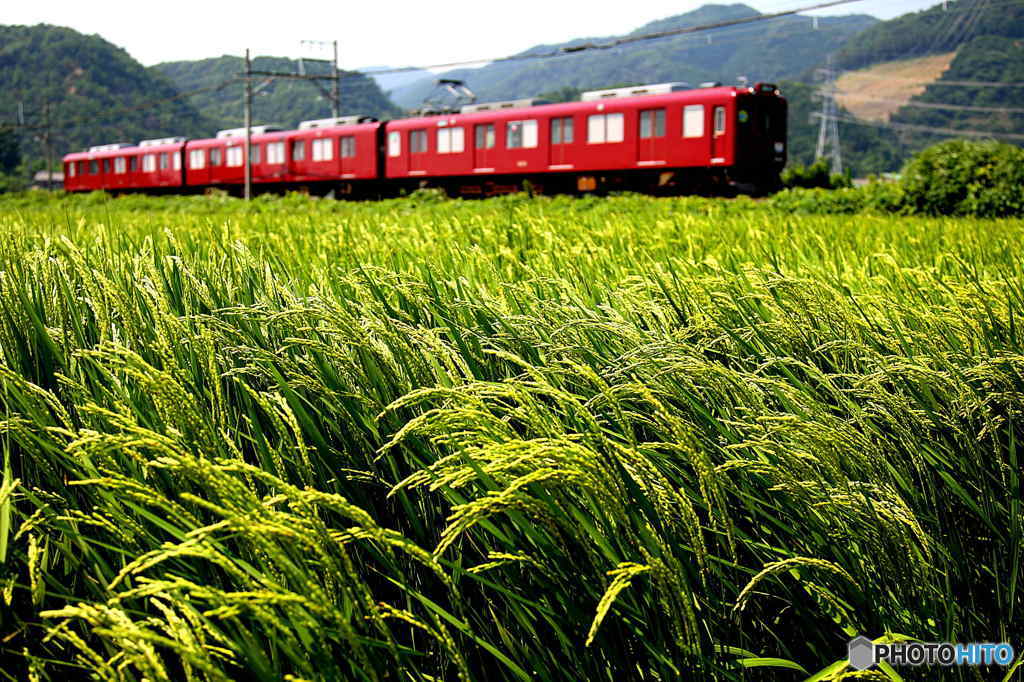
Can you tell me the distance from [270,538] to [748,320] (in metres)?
1.73

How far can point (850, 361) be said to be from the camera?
2.55 metres

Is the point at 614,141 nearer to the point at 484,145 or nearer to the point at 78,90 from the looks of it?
the point at 484,145

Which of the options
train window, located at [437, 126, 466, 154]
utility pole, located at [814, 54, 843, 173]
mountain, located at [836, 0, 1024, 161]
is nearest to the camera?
train window, located at [437, 126, 466, 154]

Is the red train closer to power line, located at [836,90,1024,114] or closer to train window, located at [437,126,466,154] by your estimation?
train window, located at [437,126,466,154]

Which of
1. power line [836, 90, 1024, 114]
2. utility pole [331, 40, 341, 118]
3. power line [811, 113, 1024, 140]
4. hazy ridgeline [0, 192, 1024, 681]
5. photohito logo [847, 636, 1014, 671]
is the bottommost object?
photohito logo [847, 636, 1014, 671]

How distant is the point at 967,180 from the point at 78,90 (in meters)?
122

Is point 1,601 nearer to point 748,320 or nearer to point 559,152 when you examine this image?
point 748,320

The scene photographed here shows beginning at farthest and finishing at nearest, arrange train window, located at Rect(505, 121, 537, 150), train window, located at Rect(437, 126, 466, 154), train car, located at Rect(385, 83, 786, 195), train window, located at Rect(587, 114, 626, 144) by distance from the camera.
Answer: train window, located at Rect(437, 126, 466, 154) < train window, located at Rect(505, 121, 537, 150) < train window, located at Rect(587, 114, 626, 144) < train car, located at Rect(385, 83, 786, 195)

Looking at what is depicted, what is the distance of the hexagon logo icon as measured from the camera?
4.47 ft

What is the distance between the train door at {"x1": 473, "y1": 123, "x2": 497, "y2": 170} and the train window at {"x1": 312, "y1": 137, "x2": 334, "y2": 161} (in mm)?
6765

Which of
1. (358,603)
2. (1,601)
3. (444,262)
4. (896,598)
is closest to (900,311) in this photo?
(896,598)

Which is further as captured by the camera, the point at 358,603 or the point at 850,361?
the point at 850,361

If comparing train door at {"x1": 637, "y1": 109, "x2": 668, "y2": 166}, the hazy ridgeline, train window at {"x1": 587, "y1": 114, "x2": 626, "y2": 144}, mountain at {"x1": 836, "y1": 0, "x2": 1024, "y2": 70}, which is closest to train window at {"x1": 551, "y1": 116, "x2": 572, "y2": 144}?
train window at {"x1": 587, "y1": 114, "x2": 626, "y2": 144}

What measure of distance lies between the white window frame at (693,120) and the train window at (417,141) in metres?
9.12
